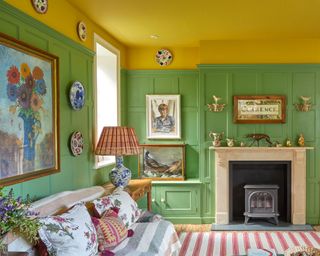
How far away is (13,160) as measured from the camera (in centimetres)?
273

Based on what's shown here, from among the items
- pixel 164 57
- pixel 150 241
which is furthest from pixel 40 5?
pixel 164 57

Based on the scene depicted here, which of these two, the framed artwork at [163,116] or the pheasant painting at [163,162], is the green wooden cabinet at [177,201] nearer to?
the pheasant painting at [163,162]

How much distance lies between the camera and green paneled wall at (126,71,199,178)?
5984 mm

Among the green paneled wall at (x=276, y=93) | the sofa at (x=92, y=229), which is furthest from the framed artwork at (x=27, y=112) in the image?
the green paneled wall at (x=276, y=93)

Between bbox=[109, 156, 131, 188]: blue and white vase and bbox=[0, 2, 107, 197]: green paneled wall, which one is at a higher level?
bbox=[0, 2, 107, 197]: green paneled wall

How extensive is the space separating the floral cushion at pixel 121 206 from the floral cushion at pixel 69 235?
0.51 metres

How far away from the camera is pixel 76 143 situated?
155 inches

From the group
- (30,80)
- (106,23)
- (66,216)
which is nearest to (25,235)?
(66,216)

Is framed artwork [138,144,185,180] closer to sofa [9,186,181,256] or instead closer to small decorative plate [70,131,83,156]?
sofa [9,186,181,256]

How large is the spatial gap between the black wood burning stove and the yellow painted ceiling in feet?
6.78

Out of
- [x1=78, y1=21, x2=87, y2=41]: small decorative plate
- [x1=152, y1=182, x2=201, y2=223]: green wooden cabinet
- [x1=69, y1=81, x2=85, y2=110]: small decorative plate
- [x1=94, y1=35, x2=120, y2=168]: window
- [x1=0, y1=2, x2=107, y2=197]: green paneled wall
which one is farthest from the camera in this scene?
[x1=152, y1=182, x2=201, y2=223]: green wooden cabinet

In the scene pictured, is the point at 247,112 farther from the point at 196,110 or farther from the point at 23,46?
the point at 23,46

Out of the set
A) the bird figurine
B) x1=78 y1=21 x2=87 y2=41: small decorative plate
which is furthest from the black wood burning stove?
x1=78 y1=21 x2=87 y2=41: small decorative plate

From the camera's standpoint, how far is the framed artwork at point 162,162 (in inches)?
233
